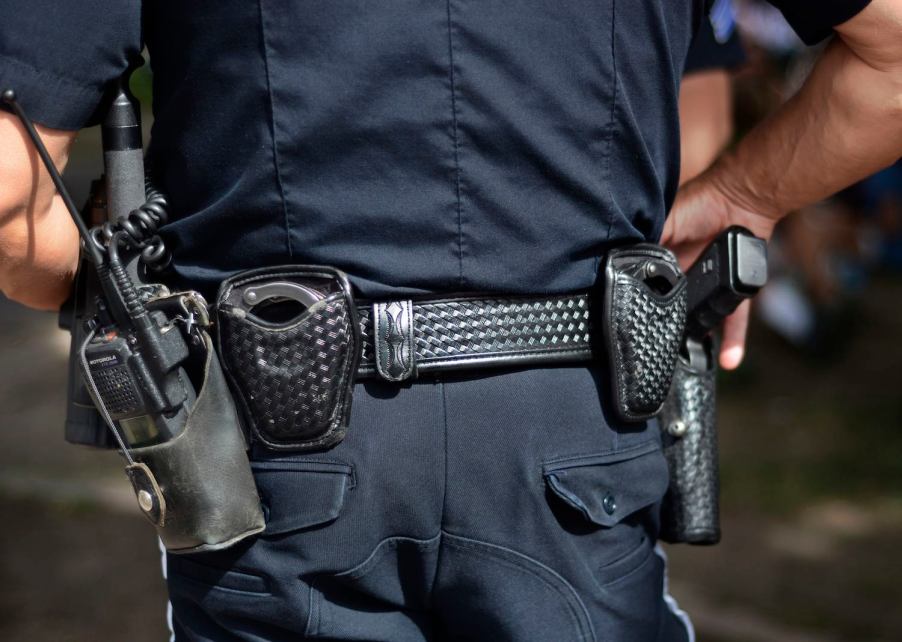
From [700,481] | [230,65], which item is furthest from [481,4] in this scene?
[700,481]

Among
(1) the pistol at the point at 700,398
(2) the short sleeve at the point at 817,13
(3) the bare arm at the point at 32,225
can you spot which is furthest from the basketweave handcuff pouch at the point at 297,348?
(2) the short sleeve at the point at 817,13

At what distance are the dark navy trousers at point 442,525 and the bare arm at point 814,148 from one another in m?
0.60

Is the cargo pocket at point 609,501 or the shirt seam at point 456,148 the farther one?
the cargo pocket at point 609,501

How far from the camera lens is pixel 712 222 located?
1.97m

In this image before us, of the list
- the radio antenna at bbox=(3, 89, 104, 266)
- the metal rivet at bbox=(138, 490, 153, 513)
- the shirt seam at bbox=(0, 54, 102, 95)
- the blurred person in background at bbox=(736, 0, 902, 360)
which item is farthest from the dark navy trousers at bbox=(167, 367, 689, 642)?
the blurred person in background at bbox=(736, 0, 902, 360)

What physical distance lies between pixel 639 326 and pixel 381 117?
18.0 inches

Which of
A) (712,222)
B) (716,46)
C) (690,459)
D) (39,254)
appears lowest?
(690,459)

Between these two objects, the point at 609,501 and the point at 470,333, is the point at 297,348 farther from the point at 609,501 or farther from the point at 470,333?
the point at 609,501

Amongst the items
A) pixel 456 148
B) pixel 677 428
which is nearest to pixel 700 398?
pixel 677 428

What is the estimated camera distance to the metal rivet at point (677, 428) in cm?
178

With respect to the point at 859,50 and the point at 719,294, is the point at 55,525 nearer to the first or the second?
the point at 719,294

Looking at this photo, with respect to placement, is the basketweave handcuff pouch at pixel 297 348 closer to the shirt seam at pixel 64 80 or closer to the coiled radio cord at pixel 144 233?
the coiled radio cord at pixel 144 233

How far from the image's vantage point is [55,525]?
4.12m

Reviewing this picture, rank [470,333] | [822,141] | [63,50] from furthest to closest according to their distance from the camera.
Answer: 1. [822,141]
2. [470,333]
3. [63,50]
